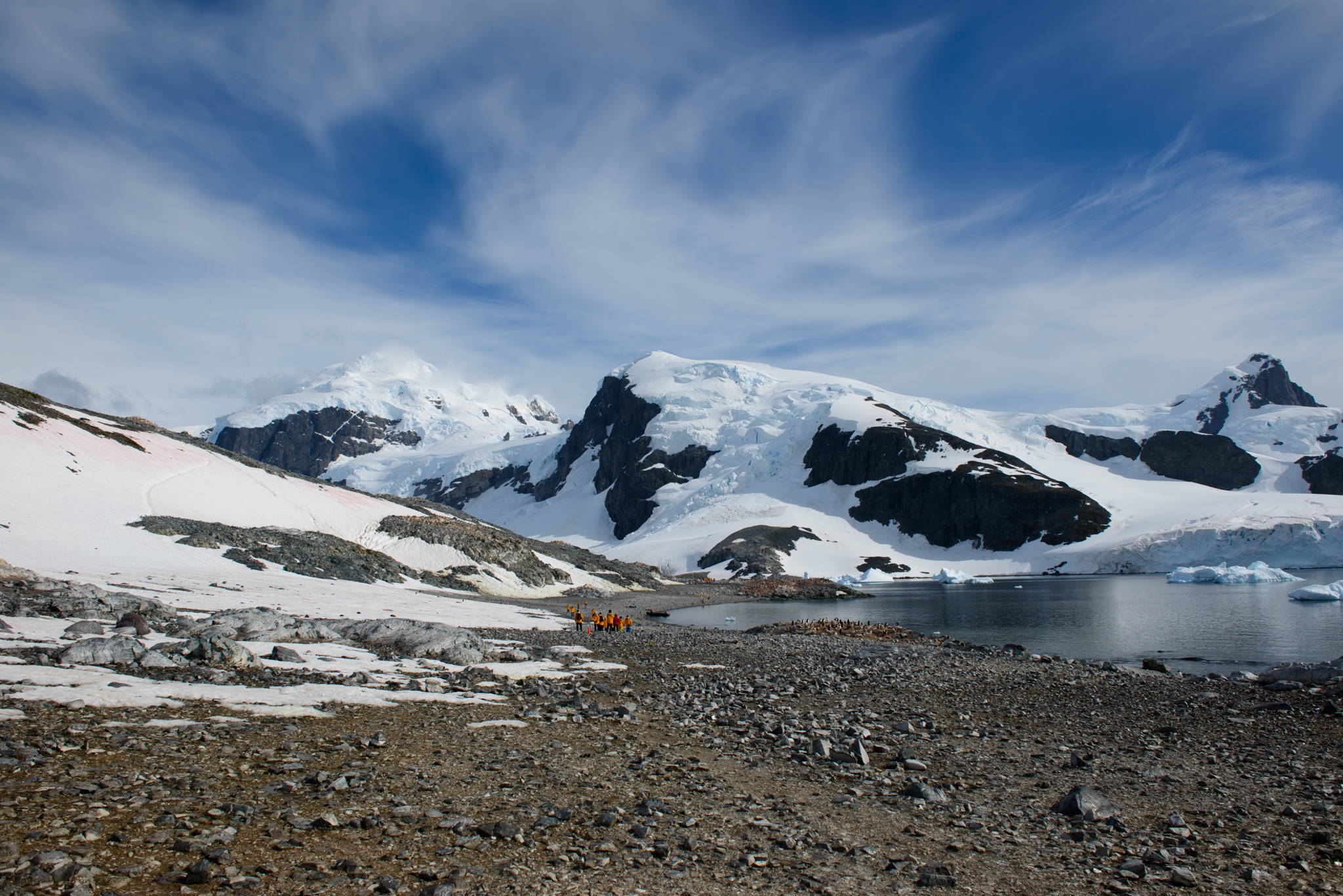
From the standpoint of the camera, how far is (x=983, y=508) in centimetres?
17925

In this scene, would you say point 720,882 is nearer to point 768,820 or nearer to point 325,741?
point 768,820

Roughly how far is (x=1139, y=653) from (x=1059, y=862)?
3219 centimetres

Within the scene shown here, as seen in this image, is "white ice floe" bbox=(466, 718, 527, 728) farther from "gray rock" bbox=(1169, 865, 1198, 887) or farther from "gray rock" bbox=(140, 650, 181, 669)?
"gray rock" bbox=(1169, 865, 1198, 887)

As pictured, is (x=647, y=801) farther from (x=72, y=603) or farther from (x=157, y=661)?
(x=72, y=603)

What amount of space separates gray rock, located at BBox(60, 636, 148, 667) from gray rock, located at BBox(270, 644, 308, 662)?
258cm

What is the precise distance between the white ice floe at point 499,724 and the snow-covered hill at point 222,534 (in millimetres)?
17627

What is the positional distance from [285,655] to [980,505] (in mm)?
186094

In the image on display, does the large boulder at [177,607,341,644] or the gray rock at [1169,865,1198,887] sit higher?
the large boulder at [177,607,341,644]

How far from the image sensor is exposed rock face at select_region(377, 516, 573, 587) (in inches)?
2542

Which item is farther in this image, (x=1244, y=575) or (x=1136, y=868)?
(x=1244, y=575)

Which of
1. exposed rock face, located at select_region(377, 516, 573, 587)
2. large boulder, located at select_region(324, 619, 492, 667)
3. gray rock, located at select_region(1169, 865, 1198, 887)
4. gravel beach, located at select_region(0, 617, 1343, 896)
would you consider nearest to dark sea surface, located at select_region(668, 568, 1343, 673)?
exposed rock face, located at select_region(377, 516, 573, 587)

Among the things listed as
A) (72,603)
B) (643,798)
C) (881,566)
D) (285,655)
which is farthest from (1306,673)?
(881,566)

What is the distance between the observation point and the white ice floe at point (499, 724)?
40.5 ft

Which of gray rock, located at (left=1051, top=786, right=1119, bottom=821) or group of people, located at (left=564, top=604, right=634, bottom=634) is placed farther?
group of people, located at (left=564, top=604, right=634, bottom=634)
